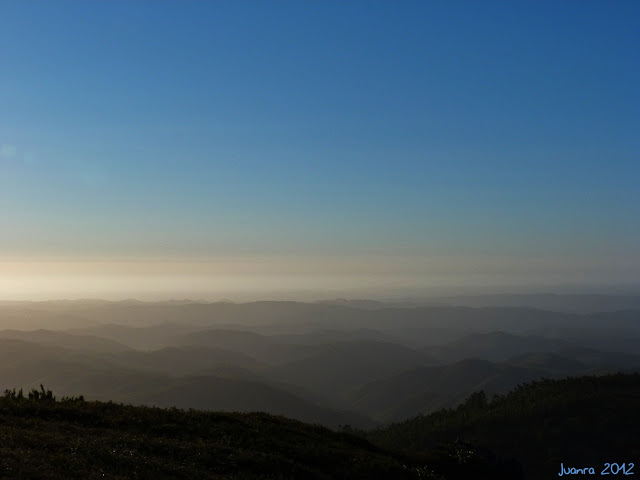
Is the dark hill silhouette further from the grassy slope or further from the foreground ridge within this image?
the foreground ridge

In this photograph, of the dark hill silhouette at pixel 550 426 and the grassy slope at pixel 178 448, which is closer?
the grassy slope at pixel 178 448

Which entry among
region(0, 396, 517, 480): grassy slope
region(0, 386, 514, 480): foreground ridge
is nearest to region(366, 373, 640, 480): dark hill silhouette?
region(0, 396, 517, 480): grassy slope

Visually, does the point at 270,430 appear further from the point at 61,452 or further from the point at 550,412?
the point at 550,412

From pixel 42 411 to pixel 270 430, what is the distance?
1658cm

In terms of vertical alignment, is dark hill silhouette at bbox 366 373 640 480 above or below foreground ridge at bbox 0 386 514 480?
below

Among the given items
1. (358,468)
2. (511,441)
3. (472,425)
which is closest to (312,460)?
(358,468)

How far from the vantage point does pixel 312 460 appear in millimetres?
34969

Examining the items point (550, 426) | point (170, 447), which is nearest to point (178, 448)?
point (170, 447)

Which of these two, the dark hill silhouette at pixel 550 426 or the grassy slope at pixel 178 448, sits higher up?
the grassy slope at pixel 178 448

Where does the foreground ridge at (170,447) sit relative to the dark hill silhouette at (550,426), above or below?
above

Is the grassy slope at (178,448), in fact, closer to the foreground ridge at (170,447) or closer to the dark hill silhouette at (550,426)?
the foreground ridge at (170,447)

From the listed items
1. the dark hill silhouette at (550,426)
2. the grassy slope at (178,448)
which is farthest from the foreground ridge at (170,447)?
the dark hill silhouette at (550,426)

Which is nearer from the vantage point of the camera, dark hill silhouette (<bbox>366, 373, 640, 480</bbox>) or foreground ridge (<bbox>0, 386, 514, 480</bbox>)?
foreground ridge (<bbox>0, 386, 514, 480</bbox>)

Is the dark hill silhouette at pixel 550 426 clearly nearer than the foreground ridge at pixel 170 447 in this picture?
No
